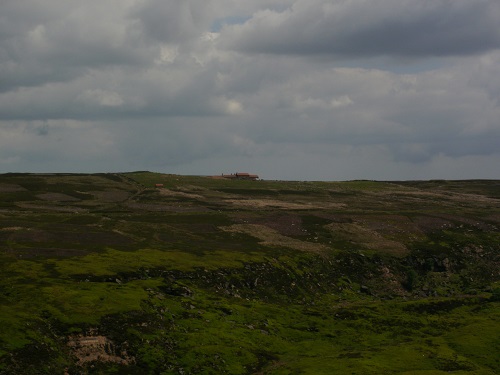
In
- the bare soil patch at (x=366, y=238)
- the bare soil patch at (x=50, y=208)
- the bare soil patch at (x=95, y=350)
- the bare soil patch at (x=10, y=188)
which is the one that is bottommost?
the bare soil patch at (x=95, y=350)

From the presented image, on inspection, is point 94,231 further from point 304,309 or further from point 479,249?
point 479,249

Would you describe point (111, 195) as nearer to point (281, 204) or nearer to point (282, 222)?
point (281, 204)

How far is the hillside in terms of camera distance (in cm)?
5862

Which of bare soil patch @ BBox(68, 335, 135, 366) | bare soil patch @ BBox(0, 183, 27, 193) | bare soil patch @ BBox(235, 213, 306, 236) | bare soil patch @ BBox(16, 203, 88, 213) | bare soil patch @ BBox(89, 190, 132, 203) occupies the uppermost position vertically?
bare soil patch @ BBox(0, 183, 27, 193)

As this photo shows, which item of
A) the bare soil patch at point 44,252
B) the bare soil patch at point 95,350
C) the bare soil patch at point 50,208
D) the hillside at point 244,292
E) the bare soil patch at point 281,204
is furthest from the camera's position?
the bare soil patch at point 281,204

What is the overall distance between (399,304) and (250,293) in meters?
23.7

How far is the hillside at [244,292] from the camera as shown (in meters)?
58.6

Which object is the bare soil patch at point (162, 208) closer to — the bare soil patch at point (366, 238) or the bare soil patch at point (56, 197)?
the bare soil patch at point (56, 197)

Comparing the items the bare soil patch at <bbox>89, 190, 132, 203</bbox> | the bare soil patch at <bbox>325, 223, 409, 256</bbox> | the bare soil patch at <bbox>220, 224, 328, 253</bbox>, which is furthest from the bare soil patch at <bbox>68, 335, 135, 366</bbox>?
the bare soil patch at <bbox>89, 190, 132, 203</bbox>

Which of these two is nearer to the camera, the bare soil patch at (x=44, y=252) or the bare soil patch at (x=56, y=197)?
the bare soil patch at (x=44, y=252)

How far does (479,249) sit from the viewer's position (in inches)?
5025

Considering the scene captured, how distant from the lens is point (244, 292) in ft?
281

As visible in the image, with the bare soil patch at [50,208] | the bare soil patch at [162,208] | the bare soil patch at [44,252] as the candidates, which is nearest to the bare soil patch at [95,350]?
the bare soil patch at [44,252]

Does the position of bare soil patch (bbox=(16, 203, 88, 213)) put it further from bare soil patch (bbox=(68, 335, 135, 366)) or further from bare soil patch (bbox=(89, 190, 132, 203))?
bare soil patch (bbox=(68, 335, 135, 366))
